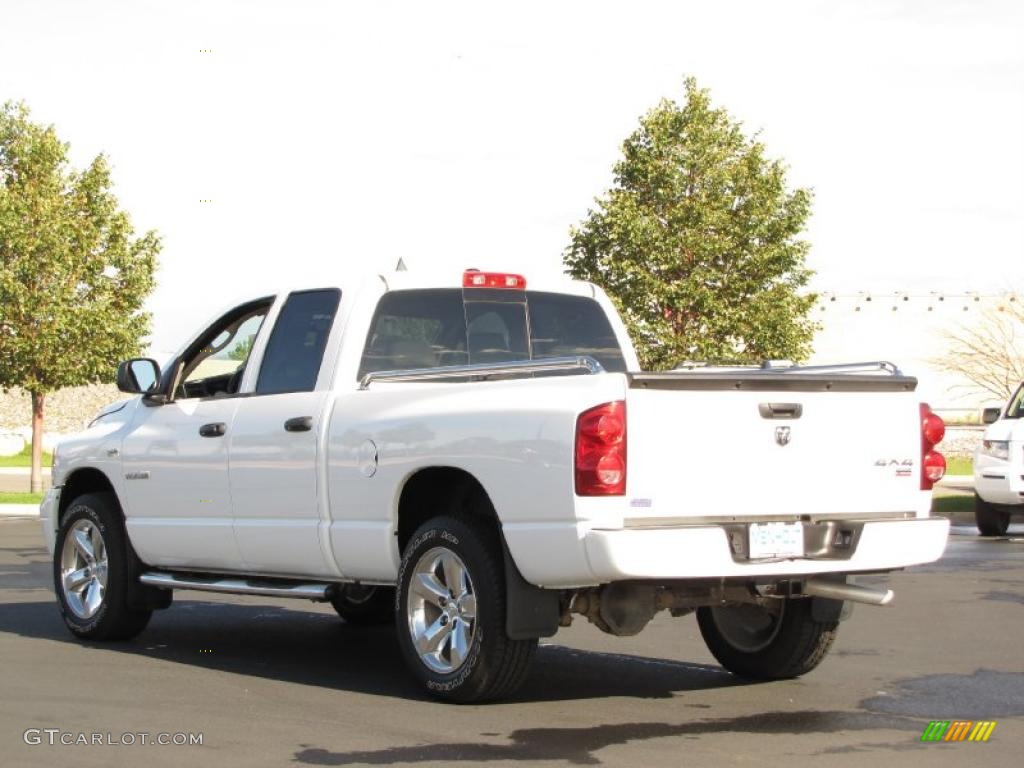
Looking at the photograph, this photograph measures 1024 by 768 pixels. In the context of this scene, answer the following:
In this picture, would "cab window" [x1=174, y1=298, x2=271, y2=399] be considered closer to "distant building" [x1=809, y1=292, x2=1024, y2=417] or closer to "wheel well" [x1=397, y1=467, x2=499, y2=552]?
"wheel well" [x1=397, y1=467, x2=499, y2=552]

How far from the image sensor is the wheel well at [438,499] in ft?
26.6

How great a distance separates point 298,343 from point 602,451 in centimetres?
267

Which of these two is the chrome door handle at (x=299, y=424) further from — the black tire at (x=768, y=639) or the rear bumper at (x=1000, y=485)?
the rear bumper at (x=1000, y=485)

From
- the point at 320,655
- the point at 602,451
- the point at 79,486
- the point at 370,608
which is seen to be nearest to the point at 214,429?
the point at 320,655

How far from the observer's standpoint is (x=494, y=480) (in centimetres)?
766

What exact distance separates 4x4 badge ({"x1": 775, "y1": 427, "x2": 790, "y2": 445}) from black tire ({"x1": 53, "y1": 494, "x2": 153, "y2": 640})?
4433 mm

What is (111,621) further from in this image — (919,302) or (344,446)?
(919,302)

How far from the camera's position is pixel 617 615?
25.9 feet

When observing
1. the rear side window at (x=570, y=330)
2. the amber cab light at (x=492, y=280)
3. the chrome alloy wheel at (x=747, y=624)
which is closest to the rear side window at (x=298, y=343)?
the amber cab light at (x=492, y=280)

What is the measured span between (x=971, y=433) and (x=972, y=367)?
1348cm

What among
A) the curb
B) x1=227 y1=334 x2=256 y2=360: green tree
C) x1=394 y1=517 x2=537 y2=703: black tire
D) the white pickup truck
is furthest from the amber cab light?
the curb

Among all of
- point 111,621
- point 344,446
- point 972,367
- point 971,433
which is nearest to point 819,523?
point 344,446

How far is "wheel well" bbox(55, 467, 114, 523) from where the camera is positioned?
1078 centimetres

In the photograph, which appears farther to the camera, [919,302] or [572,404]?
[919,302]
